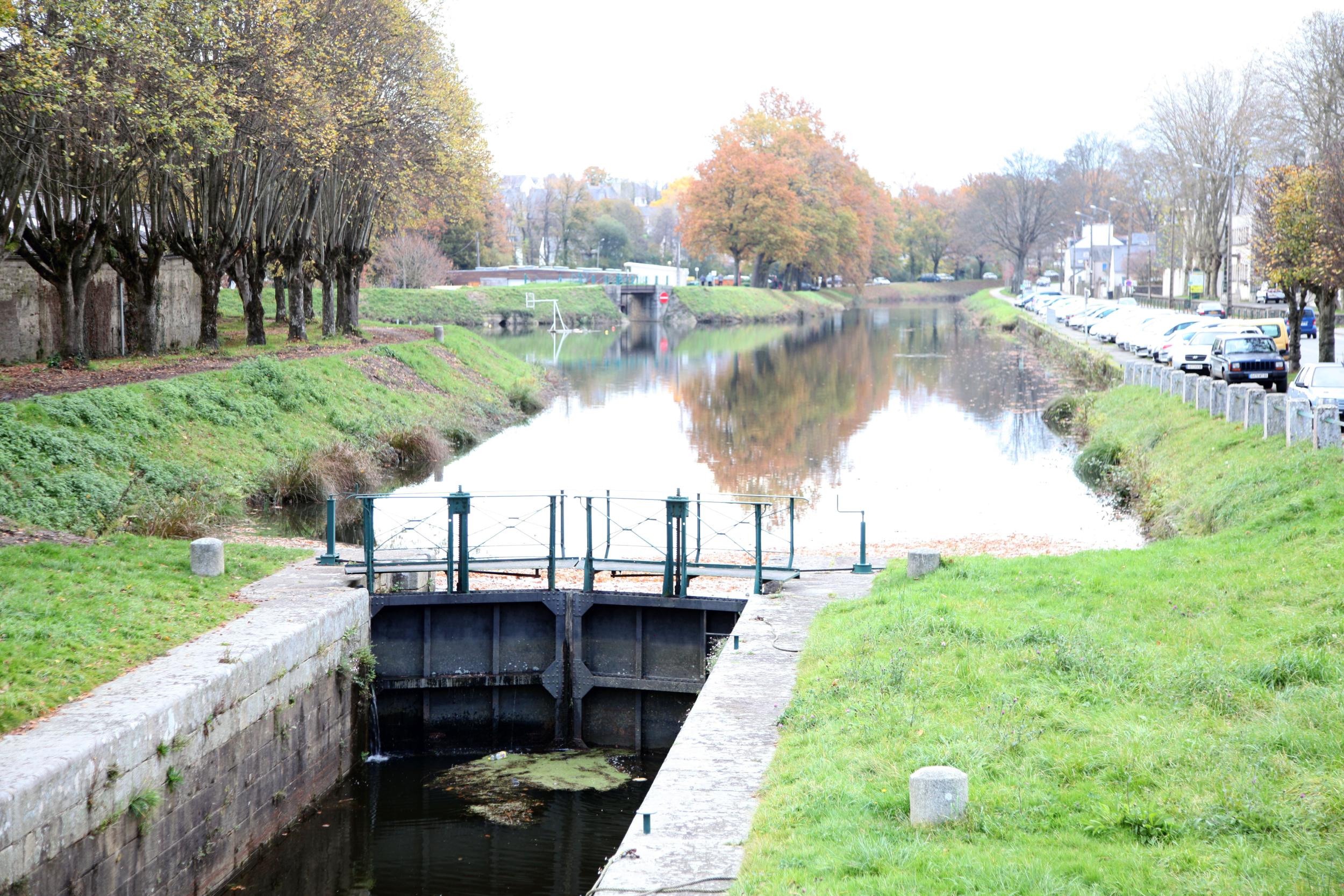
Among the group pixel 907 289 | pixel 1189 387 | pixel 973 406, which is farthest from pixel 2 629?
pixel 907 289

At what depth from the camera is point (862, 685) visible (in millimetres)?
11672

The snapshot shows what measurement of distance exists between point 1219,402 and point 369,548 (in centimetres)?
1982

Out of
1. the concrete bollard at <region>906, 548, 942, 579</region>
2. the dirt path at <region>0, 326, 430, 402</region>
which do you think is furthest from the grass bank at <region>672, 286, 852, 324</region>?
the concrete bollard at <region>906, 548, 942, 579</region>

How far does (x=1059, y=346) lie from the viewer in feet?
204

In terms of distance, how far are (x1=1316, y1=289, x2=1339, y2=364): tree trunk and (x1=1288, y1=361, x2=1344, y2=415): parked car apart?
10366mm

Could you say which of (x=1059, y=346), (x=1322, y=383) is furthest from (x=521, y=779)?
(x=1059, y=346)

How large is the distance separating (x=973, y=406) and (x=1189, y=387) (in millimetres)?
14523

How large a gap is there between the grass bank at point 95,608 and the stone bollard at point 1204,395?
20805mm

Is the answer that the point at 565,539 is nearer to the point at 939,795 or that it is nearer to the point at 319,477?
the point at 319,477

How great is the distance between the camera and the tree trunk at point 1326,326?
3934cm

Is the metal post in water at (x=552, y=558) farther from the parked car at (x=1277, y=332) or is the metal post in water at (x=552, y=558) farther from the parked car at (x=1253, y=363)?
the parked car at (x=1277, y=332)

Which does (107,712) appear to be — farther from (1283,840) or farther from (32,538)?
(1283,840)

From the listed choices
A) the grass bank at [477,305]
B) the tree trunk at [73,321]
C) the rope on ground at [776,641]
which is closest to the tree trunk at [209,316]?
the tree trunk at [73,321]

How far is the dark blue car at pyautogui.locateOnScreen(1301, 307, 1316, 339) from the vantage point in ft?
184
